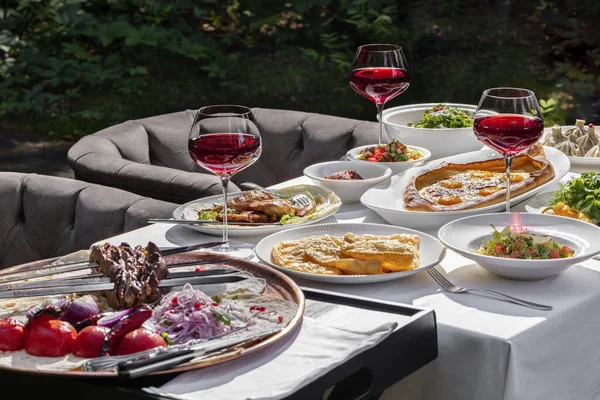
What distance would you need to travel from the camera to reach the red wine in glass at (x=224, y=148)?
203 cm

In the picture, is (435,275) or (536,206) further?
(536,206)

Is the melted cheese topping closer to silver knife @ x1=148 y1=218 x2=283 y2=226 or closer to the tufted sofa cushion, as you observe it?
silver knife @ x1=148 y1=218 x2=283 y2=226

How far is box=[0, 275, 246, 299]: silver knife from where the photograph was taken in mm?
1565

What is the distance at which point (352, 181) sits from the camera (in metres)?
2.55

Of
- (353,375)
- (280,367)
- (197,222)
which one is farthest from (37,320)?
(197,222)

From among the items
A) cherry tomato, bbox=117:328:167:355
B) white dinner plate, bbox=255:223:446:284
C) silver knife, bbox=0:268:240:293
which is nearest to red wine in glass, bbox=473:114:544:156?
white dinner plate, bbox=255:223:446:284

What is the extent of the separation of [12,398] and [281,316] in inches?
18.7

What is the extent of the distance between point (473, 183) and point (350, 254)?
2.29 ft

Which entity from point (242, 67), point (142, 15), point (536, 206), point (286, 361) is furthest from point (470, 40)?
point (286, 361)

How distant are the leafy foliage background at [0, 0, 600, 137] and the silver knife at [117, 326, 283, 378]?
6.52m

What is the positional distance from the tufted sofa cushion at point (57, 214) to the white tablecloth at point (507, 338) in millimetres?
1301

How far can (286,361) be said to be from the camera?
4.85 feet

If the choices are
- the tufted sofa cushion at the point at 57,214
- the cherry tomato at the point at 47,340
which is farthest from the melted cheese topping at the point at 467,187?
the cherry tomato at the point at 47,340

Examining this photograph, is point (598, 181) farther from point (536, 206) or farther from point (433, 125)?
point (433, 125)
